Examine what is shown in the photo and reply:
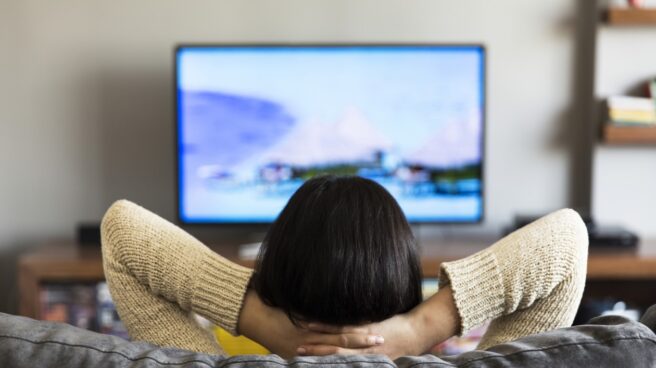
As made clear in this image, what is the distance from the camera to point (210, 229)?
345 centimetres

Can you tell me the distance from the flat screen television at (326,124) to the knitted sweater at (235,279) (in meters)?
1.94

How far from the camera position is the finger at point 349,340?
3.70 feet

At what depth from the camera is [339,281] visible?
43.0 inches

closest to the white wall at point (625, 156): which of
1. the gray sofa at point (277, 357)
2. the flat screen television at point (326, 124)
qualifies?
the flat screen television at point (326, 124)

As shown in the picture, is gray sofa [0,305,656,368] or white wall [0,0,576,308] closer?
gray sofa [0,305,656,368]

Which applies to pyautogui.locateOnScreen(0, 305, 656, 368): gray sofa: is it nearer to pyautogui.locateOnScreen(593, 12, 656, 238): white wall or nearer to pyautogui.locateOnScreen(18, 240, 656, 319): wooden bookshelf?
pyautogui.locateOnScreen(18, 240, 656, 319): wooden bookshelf

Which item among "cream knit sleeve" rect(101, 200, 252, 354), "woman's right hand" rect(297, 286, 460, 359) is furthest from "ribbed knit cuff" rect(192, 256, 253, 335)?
"woman's right hand" rect(297, 286, 460, 359)

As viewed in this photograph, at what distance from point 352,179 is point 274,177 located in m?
2.05

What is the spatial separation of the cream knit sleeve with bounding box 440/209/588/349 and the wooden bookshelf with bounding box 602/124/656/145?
2.15m

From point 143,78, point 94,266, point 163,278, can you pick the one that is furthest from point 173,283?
point 143,78

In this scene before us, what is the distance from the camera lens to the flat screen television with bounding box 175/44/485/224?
124 inches

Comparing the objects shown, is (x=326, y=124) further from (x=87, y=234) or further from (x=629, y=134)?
(x=629, y=134)

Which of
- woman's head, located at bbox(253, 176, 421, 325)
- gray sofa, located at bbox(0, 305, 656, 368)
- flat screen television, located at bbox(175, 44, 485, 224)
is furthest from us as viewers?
flat screen television, located at bbox(175, 44, 485, 224)

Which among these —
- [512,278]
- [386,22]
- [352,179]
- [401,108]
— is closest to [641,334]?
[512,278]
